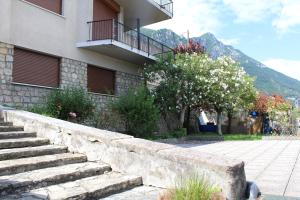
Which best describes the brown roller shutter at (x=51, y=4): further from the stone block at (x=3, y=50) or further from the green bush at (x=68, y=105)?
the green bush at (x=68, y=105)

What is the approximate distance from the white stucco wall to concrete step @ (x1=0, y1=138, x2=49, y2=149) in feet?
20.7

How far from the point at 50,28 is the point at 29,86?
8.01 feet

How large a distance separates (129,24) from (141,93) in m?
8.63

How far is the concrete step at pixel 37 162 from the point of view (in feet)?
17.3

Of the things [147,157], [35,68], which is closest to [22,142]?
[147,157]

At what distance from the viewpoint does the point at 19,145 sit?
641 centimetres

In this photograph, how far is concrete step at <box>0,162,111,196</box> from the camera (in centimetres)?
474

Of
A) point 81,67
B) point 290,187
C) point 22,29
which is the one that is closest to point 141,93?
point 81,67

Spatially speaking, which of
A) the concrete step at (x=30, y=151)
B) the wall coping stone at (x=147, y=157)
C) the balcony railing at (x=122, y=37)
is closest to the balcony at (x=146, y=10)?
the balcony railing at (x=122, y=37)

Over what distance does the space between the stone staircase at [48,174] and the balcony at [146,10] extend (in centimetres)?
1406

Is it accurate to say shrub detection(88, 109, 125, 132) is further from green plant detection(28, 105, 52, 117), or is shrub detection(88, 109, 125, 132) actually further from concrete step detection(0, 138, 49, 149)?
concrete step detection(0, 138, 49, 149)

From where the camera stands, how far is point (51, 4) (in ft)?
47.1

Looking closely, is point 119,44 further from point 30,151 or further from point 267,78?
point 267,78

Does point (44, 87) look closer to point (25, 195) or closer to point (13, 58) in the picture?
point (13, 58)
